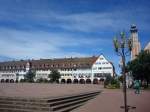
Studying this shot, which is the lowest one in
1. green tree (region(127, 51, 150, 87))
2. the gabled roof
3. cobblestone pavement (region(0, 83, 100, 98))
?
cobblestone pavement (region(0, 83, 100, 98))

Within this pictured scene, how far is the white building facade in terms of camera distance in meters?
107

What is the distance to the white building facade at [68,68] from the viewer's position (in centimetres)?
10740

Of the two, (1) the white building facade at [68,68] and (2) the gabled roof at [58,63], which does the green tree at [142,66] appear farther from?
(2) the gabled roof at [58,63]

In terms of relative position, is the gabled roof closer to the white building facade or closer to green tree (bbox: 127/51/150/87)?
the white building facade

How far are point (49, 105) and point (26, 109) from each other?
141 cm

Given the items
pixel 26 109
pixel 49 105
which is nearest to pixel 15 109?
pixel 26 109

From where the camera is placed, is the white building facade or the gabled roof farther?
the gabled roof

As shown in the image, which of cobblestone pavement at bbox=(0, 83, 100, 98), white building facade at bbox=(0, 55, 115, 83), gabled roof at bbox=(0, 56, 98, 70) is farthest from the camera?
gabled roof at bbox=(0, 56, 98, 70)

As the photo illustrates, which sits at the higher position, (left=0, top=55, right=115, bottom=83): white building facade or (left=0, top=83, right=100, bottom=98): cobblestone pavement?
(left=0, top=55, right=115, bottom=83): white building facade

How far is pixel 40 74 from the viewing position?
12738cm

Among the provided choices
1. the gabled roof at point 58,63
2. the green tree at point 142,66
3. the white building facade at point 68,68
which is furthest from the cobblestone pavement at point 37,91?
the gabled roof at point 58,63

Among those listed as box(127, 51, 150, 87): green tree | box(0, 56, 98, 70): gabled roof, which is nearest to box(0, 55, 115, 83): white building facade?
box(0, 56, 98, 70): gabled roof

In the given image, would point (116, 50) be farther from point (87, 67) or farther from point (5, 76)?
point (5, 76)

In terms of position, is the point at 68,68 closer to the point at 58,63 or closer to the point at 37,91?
the point at 58,63
